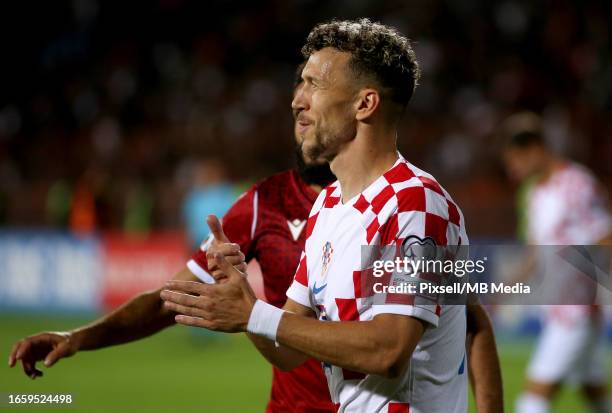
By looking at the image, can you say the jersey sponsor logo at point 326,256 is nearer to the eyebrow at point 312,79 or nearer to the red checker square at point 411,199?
the red checker square at point 411,199

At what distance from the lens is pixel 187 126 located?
1736 cm

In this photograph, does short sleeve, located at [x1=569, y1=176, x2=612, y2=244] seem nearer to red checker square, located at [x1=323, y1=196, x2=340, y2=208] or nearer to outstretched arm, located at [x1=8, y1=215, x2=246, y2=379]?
outstretched arm, located at [x1=8, y1=215, x2=246, y2=379]

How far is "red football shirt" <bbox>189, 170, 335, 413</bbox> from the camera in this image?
13.2 ft

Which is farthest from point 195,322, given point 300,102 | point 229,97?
point 229,97

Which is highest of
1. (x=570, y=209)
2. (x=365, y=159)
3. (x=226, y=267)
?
(x=570, y=209)

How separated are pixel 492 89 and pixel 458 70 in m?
0.75

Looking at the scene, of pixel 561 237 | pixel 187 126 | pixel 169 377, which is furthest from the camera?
pixel 187 126

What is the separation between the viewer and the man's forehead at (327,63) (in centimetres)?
313

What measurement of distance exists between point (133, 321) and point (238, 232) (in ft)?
1.90

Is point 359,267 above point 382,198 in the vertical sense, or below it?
below

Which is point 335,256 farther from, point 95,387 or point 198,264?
point 95,387

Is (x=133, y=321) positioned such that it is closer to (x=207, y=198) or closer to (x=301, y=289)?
(x=301, y=289)

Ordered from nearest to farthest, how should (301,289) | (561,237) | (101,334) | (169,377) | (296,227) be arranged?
1. (301,289)
2. (101,334)
3. (296,227)
4. (561,237)
5. (169,377)

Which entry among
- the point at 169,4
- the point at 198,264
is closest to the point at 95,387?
the point at 198,264
